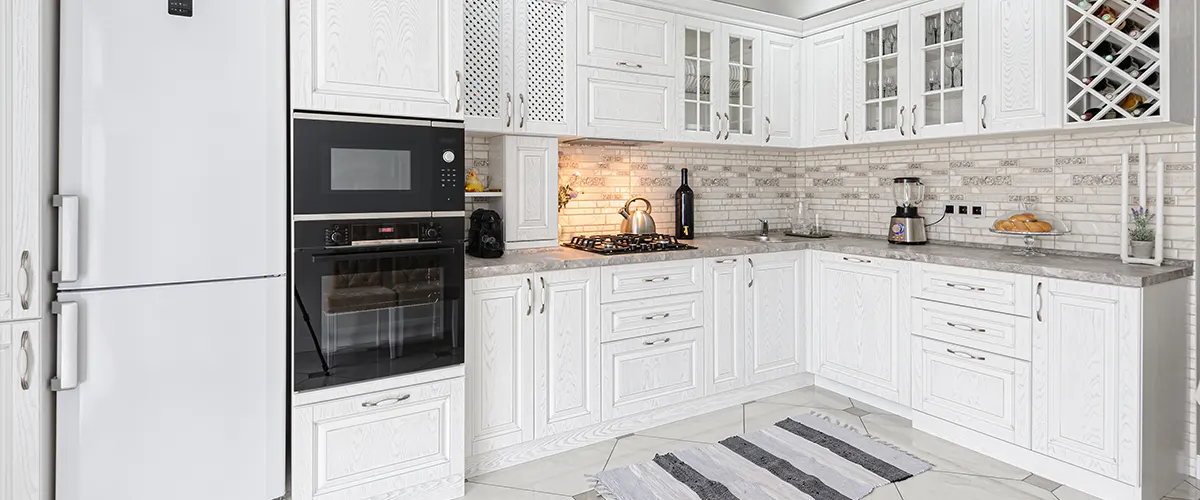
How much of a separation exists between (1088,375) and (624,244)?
2130 mm

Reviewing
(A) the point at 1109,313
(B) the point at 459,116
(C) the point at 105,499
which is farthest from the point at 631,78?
(C) the point at 105,499

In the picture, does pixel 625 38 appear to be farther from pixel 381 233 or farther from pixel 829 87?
pixel 381 233

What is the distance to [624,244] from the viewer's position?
3391 mm

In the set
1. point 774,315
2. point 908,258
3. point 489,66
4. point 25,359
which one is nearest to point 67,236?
point 25,359

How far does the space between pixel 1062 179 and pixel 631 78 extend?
231cm

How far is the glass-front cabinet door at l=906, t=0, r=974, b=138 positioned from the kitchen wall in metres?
0.31

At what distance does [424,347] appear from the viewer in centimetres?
248

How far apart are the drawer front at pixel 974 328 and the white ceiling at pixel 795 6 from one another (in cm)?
206

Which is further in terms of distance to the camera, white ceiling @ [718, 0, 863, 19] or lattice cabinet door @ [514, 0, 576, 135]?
white ceiling @ [718, 0, 863, 19]

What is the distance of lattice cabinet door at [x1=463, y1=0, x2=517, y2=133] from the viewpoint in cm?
298

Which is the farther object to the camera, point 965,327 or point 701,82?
point 701,82

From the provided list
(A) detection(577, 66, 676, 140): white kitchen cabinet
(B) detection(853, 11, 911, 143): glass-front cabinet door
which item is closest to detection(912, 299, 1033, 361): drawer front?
(B) detection(853, 11, 911, 143): glass-front cabinet door

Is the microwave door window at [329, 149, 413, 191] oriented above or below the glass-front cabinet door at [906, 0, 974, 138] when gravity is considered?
below

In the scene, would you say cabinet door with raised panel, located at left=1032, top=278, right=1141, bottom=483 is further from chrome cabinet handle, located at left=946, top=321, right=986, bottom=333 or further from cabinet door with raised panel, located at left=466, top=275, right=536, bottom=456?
cabinet door with raised panel, located at left=466, top=275, right=536, bottom=456
